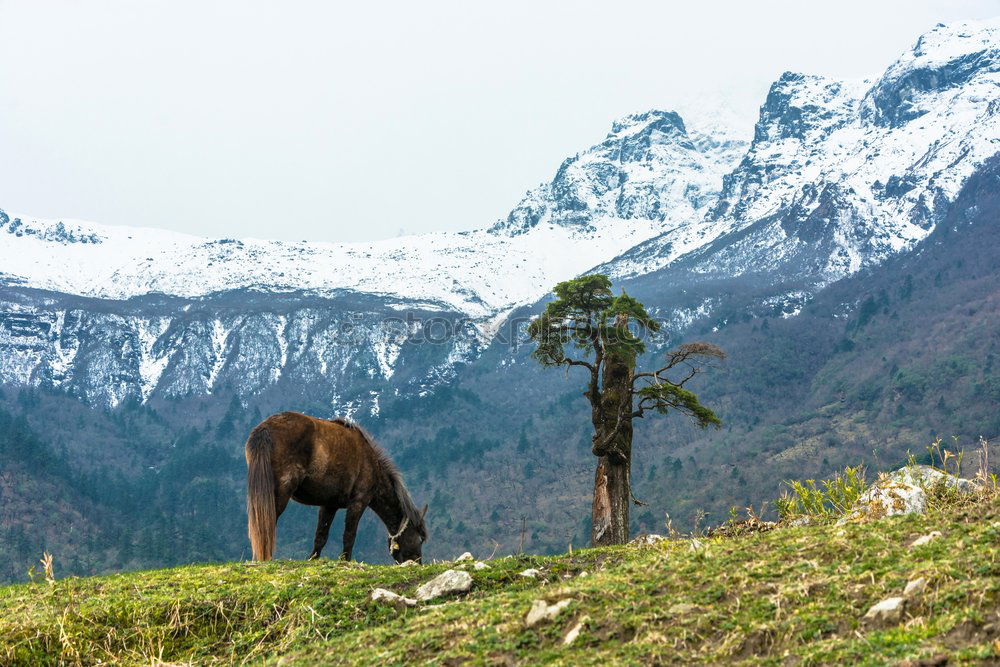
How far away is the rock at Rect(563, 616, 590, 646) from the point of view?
22.2 ft

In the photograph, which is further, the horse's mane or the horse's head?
the horse's head

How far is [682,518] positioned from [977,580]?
569ft

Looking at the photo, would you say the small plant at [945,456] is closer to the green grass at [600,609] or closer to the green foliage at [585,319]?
the green grass at [600,609]

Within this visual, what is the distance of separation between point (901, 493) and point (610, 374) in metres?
10.8

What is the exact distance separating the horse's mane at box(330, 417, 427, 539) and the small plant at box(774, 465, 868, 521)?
803cm

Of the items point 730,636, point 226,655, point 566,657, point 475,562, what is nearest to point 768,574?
point 730,636

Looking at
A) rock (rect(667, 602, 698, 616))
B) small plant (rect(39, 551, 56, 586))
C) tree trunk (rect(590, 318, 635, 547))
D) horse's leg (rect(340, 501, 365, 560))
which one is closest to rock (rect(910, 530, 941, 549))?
rock (rect(667, 602, 698, 616))

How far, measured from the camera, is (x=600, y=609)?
23.9 ft

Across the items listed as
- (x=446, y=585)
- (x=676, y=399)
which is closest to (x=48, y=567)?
(x=446, y=585)

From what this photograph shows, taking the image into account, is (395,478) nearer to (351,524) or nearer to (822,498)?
(351,524)

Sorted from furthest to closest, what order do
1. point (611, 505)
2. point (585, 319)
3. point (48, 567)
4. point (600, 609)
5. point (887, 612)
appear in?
point (585, 319) → point (611, 505) → point (48, 567) → point (600, 609) → point (887, 612)

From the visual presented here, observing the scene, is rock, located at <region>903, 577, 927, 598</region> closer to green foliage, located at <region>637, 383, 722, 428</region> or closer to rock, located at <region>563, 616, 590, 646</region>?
rock, located at <region>563, 616, 590, 646</region>

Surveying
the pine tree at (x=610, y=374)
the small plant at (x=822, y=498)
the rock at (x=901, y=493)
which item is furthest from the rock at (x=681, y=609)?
the pine tree at (x=610, y=374)

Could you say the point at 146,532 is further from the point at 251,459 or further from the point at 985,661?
the point at 985,661
